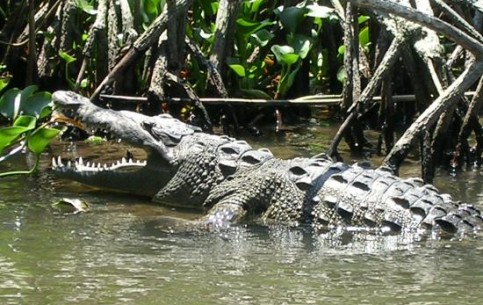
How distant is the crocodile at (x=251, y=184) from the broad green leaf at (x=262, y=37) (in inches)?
77.5

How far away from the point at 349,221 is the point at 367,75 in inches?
114

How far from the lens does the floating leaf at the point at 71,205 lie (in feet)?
21.7

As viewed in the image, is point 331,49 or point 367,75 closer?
point 367,75

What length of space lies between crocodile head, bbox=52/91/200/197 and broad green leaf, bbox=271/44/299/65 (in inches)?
70.1

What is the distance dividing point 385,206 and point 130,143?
73.3 inches

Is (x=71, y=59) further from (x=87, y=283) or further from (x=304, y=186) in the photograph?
(x=87, y=283)

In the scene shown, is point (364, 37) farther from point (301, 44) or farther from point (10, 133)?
point (10, 133)

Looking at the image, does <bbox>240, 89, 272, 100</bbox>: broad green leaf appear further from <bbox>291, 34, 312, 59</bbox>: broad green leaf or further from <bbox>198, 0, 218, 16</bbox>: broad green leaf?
<bbox>198, 0, 218, 16</bbox>: broad green leaf

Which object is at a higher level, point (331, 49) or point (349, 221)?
point (331, 49)

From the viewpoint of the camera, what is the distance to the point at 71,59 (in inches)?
352

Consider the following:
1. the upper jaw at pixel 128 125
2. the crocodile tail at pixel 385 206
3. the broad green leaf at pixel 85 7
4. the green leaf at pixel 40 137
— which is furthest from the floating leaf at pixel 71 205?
the broad green leaf at pixel 85 7

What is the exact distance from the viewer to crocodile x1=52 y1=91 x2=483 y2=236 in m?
6.30

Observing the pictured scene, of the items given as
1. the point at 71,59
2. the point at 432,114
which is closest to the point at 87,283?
the point at 432,114

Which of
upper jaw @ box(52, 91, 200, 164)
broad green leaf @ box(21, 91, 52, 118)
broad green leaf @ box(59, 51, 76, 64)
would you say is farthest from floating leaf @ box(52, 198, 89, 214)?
broad green leaf @ box(59, 51, 76, 64)
